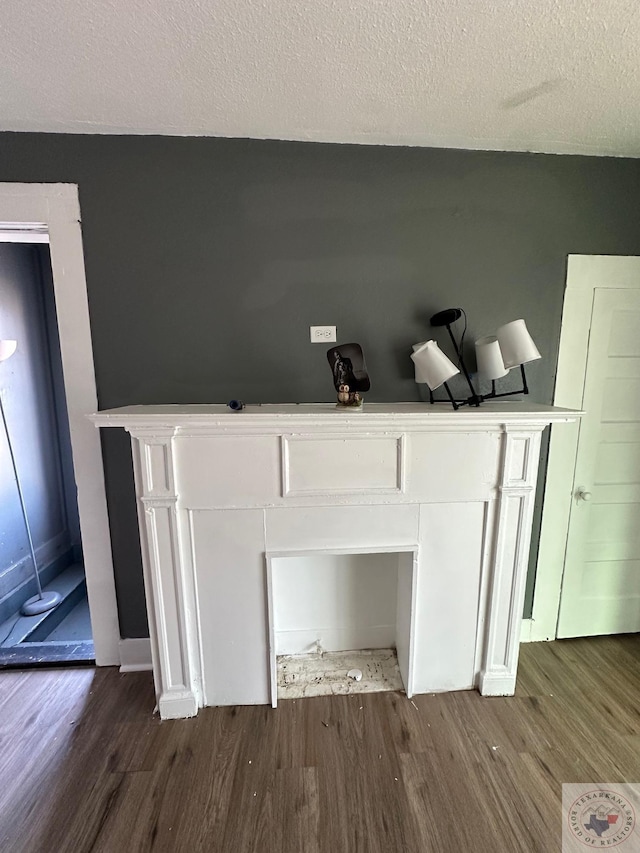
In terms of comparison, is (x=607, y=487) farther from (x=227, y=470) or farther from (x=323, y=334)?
(x=227, y=470)

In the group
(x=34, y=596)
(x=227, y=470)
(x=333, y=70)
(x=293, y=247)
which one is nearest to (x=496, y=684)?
(x=227, y=470)

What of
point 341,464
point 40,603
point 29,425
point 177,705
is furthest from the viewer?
point 29,425

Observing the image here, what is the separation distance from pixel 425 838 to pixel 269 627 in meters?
0.81

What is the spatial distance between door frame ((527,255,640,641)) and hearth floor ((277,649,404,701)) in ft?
2.66

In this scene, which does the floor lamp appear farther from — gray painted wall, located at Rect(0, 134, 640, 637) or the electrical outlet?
the electrical outlet

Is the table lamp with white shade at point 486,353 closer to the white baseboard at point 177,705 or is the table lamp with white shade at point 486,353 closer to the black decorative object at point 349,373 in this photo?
the black decorative object at point 349,373

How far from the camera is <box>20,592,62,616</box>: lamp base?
2.32 meters

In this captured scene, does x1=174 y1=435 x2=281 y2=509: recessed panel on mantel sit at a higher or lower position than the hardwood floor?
higher

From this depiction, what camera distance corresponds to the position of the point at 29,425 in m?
2.49

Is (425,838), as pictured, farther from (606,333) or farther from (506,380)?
(606,333)

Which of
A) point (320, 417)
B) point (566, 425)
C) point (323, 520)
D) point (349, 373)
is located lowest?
point (323, 520)

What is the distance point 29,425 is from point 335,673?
2.37m

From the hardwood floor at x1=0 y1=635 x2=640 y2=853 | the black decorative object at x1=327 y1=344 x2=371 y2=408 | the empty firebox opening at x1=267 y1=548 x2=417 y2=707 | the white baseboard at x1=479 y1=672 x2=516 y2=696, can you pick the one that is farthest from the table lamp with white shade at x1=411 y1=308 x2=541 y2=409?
the hardwood floor at x1=0 y1=635 x2=640 y2=853

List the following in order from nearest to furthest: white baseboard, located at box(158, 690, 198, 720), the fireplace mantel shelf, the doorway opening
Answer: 1. the fireplace mantel shelf
2. white baseboard, located at box(158, 690, 198, 720)
3. the doorway opening
